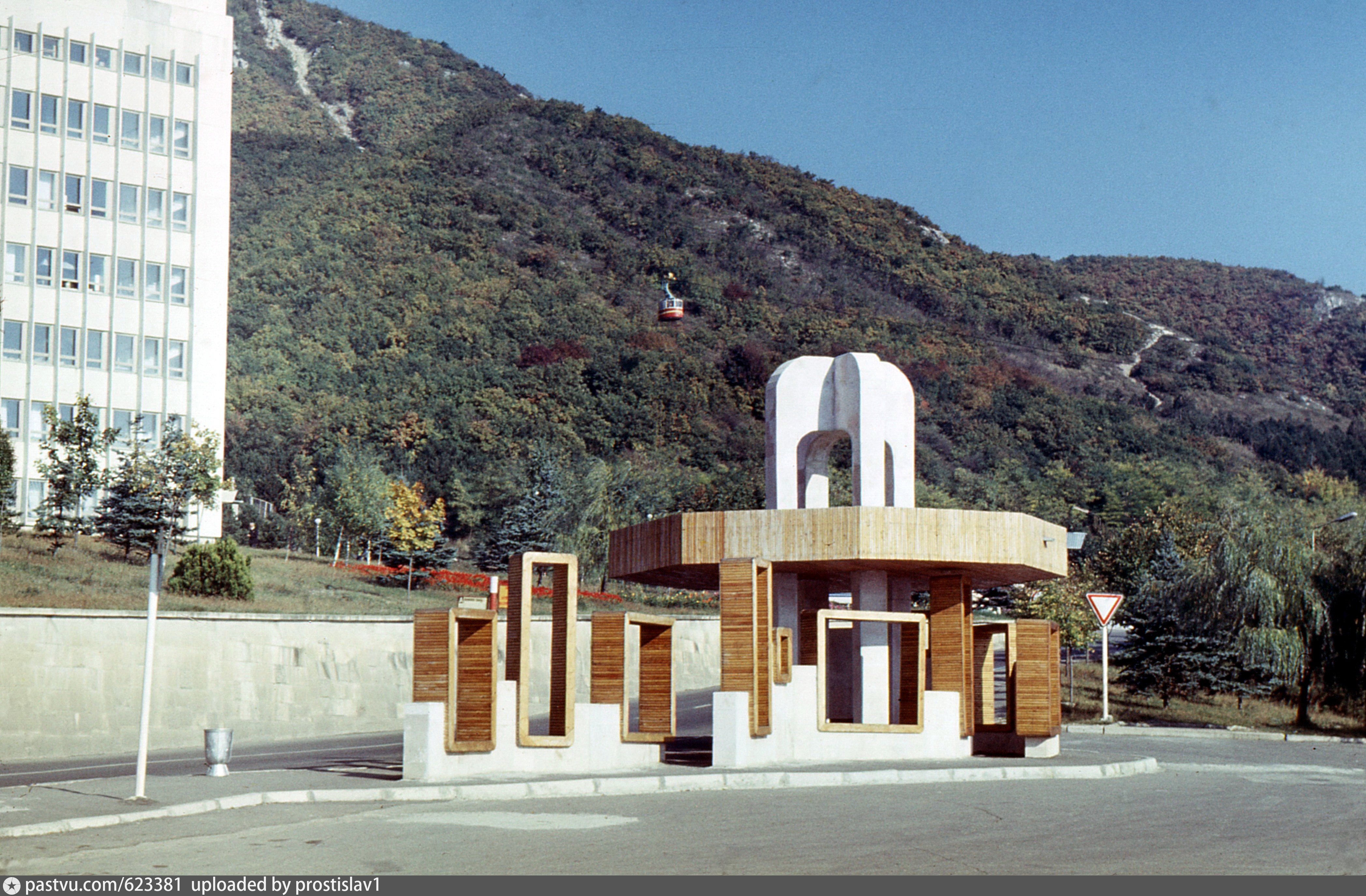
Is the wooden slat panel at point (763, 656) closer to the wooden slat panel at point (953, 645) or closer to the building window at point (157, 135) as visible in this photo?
the wooden slat panel at point (953, 645)

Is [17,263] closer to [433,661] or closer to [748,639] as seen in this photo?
[433,661]

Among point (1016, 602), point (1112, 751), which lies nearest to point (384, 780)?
point (1112, 751)

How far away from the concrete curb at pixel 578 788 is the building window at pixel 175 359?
46587 millimetres

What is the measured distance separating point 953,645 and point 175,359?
4548 centimetres

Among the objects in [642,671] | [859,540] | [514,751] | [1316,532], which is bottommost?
[514,751]


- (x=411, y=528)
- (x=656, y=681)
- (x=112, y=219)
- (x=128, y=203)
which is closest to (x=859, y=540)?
(x=656, y=681)

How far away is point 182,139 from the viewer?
59.7 meters

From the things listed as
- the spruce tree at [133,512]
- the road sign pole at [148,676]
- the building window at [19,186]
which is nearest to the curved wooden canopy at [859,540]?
the road sign pole at [148,676]

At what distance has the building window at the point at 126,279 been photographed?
5728 centimetres

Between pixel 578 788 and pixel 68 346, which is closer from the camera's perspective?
pixel 578 788

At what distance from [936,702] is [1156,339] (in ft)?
431

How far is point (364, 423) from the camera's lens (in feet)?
308

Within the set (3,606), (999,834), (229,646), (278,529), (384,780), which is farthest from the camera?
(278,529)
